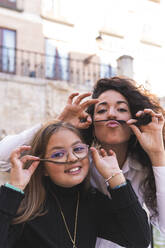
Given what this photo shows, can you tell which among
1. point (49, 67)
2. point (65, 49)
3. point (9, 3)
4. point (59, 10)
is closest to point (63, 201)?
point (49, 67)

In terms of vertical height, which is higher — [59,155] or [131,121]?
[131,121]

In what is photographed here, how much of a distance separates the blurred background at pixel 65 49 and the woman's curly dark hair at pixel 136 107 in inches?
173

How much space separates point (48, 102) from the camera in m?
8.00

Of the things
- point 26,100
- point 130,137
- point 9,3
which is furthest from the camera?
point 9,3

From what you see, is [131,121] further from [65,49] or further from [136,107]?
[65,49]

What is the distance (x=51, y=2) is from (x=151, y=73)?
5758 mm

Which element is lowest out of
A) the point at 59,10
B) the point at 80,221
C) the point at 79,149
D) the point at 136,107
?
the point at 80,221

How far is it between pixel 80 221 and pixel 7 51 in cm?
856

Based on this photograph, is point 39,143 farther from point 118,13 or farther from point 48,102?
point 118,13

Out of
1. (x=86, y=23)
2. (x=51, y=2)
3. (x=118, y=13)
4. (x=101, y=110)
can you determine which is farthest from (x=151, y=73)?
(x=101, y=110)

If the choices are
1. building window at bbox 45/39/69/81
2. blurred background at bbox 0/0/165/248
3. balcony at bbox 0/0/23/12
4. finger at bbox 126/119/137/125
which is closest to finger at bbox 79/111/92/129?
finger at bbox 126/119/137/125

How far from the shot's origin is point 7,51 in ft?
29.9

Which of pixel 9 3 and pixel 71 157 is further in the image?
pixel 9 3

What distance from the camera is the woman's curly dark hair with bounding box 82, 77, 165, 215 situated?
71.7 inches
